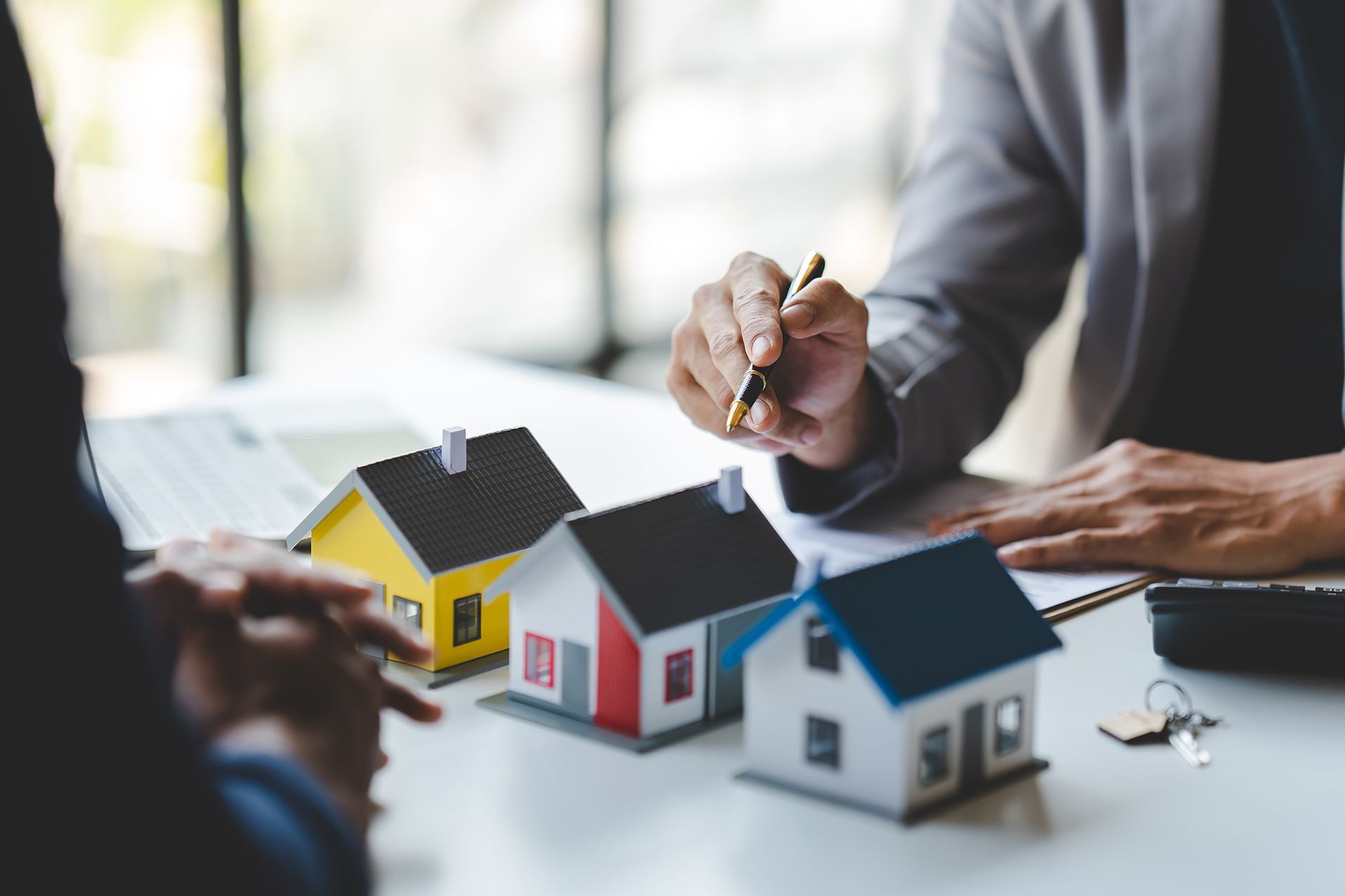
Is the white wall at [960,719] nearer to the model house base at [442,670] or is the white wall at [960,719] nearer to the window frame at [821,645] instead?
the window frame at [821,645]

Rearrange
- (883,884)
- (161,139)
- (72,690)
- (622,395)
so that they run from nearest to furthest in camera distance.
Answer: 1. (72,690)
2. (883,884)
3. (622,395)
4. (161,139)

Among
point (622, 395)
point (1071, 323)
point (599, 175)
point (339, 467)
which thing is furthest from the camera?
point (599, 175)

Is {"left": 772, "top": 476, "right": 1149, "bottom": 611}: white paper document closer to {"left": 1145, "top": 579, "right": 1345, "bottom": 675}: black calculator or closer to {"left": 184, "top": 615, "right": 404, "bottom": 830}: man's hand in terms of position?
{"left": 1145, "top": 579, "right": 1345, "bottom": 675}: black calculator

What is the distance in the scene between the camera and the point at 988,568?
2.25ft

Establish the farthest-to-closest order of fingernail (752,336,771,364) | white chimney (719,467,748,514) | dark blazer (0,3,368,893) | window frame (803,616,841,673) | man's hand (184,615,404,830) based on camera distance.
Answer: fingernail (752,336,771,364), white chimney (719,467,748,514), window frame (803,616,841,673), man's hand (184,615,404,830), dark blazer (0,3,368,893)

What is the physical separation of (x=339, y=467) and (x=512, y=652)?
20.6 inches

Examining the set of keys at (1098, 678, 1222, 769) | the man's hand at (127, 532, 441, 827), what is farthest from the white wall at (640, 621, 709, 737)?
the set of keys at (1098, 678, 1222, 769)

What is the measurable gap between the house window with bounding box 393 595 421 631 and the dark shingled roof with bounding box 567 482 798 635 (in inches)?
5.9

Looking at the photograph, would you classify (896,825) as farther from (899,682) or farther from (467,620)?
(467,620)

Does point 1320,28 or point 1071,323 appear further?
point 1071,323

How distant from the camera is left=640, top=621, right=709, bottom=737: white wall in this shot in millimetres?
695

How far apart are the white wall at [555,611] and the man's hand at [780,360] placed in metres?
0.30

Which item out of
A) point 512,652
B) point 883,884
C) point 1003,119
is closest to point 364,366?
point 1003,119

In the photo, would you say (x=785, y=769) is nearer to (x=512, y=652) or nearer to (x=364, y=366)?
(x=512, y=652)
